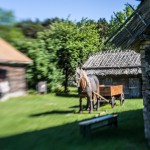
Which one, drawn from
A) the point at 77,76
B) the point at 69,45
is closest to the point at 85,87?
the point at 77,76

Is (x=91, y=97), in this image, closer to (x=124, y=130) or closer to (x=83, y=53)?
(x=124, y=130)

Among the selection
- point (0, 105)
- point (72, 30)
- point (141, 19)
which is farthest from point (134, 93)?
point (0, 105)

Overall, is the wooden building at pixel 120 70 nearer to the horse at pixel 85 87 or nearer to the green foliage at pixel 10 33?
the horse at pixel 85 87

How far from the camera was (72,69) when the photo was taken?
30.1 m

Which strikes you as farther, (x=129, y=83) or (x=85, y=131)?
(x=129, y=83)

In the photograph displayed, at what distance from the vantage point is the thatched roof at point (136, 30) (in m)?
8.39

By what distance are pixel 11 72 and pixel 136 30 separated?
20.8ft

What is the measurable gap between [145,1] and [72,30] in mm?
20815

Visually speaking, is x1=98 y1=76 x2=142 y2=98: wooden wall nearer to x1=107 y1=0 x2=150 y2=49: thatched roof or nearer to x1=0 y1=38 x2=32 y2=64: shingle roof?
x1=107 y1=0 x2=150 y2=49: thatched roof

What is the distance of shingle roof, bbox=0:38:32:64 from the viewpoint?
2721 mm

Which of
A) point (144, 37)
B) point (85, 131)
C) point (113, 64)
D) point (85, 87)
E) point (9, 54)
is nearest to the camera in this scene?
point (9, 54)

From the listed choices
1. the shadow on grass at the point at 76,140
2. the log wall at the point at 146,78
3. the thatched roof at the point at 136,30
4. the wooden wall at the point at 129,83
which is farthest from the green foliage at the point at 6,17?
the wooden wall at the point at 129,83

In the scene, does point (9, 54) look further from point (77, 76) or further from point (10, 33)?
point (77, 76)

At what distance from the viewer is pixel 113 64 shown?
31.0 meters
